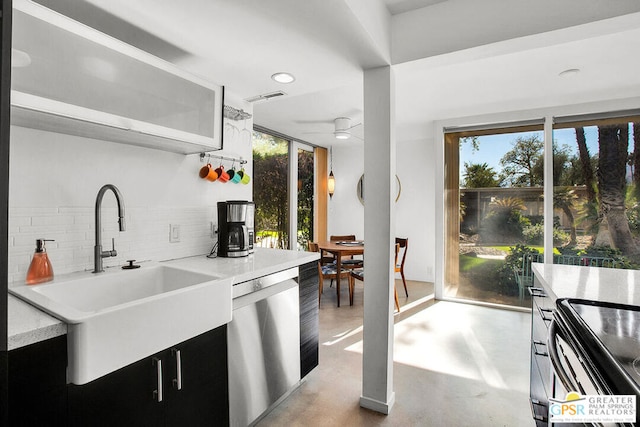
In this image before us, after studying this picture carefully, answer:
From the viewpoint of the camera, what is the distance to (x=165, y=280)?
1801mm

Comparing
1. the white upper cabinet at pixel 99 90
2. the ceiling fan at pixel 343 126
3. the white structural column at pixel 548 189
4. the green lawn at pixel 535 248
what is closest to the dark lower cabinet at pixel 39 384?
the white upper cabinet at pixel 99 90

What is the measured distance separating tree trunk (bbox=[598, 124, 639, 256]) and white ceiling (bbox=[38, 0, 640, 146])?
0.65 m

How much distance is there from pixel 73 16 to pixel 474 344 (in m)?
3.51

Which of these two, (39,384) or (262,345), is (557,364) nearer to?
(262,345)

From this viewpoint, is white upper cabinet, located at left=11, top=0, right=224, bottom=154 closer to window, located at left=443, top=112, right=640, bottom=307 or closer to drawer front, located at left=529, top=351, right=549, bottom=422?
drawer front, located at left=529, top=351, right=549, bottom=422

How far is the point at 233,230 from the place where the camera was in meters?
2.14

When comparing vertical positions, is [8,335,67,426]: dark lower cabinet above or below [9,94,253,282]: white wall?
below

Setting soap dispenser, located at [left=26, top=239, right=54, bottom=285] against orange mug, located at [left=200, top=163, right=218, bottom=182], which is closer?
soap dispenser, located at [left=26, top=239, right=54, bottom=285]

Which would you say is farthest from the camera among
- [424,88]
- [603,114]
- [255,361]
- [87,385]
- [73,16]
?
[603,114]

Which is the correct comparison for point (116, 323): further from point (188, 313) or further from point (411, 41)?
point (411, 41)

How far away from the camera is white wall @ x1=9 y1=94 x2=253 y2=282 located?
1428 millimetres

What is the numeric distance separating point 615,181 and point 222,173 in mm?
3794

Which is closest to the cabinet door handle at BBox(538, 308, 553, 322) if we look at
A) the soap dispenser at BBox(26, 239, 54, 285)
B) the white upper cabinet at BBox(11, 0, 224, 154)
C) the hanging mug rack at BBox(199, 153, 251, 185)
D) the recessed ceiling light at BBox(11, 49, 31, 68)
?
the white upper cabinet at BBox(11, 0, 224, 154)

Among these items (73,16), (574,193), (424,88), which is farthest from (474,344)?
(73,16)
